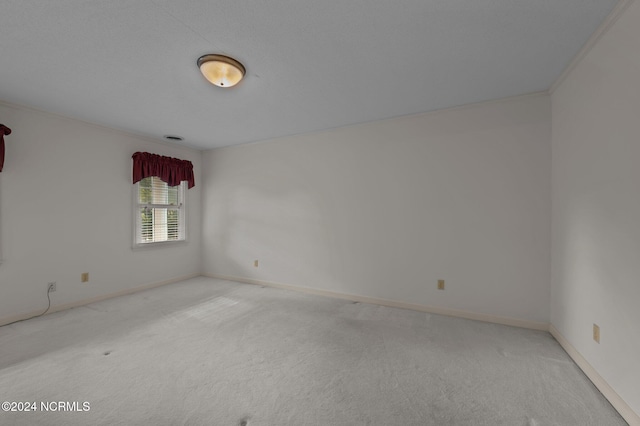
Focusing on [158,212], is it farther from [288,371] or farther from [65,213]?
[288,371]

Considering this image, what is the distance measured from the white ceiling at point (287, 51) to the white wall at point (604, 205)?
0.28 meters

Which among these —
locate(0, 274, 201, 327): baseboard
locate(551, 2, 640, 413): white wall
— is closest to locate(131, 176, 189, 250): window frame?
locate(0, 274, 201, 327): baseboard

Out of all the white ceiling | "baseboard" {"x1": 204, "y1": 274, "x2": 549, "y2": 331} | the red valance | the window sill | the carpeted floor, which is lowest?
the carpeted floor

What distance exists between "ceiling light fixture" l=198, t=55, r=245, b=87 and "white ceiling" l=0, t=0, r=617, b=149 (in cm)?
6

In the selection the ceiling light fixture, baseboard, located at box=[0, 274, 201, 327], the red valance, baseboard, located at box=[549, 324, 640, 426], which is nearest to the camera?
baseboard, located at box=[549, 324, 640, 426]

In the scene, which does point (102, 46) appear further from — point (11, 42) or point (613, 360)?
point (613, 360)

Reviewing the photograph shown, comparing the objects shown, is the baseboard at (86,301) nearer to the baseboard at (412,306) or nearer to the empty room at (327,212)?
the empty room at (327,212)

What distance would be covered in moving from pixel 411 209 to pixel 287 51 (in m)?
2.25

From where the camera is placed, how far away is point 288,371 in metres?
2.00

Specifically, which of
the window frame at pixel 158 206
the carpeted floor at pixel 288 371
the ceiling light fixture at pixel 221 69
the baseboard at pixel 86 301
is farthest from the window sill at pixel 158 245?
the ceiling light fixture at pixel 221 69

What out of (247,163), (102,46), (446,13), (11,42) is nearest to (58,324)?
(11,42)

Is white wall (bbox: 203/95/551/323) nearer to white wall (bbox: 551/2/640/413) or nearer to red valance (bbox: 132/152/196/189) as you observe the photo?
white wall (bbox: 551/2/640/413)

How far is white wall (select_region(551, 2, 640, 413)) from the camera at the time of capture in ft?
5.02

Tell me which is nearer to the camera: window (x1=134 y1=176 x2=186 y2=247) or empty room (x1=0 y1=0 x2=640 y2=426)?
empty room (x1=0 y1=0 x2=640 y2=426)
